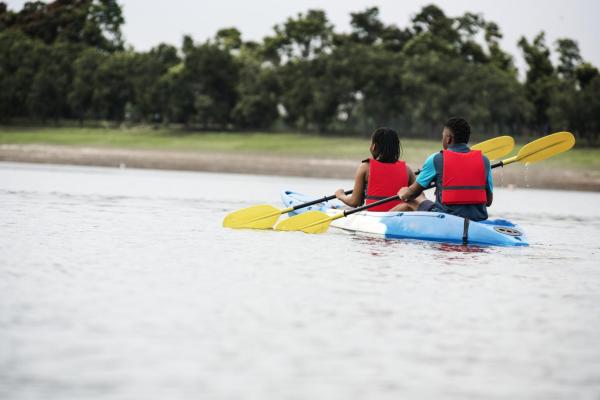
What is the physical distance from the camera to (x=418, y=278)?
9.35 m

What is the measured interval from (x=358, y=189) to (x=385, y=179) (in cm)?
47

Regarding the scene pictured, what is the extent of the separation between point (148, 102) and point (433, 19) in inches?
968

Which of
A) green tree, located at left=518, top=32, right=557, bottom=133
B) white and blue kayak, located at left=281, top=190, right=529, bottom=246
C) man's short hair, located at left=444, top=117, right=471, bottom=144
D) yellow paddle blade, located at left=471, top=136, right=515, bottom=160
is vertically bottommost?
white and blue kayak, located at left=281, top=190, right=529, bottom=246

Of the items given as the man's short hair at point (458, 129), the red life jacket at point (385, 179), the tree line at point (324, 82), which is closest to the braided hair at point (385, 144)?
the red life jacket at point (385, 179)

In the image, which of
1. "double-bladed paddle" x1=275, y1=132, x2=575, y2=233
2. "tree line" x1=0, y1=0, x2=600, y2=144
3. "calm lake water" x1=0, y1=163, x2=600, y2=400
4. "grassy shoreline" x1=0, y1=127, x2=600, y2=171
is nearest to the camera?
"calm lake water" x1=0, y1=163, x2=600, y2=400

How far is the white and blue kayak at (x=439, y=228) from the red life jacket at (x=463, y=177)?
0.29 m

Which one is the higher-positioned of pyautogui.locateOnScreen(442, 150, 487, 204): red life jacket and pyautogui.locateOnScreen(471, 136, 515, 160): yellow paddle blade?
pyautogui.locateOnScreen(471, 136, 515, 160): yellow paddle blade

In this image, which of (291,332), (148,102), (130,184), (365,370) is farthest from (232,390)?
(148,102)

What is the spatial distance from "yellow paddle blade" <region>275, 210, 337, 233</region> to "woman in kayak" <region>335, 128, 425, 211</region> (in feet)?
1.88

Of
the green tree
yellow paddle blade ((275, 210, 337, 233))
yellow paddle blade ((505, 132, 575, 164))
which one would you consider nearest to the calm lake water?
yellow paddle blade ((275, 210, 337, 233))

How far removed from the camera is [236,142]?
5831 centimetres

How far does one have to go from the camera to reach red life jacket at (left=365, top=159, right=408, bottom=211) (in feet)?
45.2

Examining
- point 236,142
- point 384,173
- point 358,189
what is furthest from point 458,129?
point 236,142

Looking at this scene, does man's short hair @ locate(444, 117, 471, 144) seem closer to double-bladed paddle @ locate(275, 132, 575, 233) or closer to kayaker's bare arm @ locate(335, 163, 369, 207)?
double-bladed paddle @ locate(275, 132, 575, 233)
